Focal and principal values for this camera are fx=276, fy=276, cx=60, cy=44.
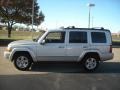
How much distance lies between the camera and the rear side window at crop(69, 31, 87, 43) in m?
11.6

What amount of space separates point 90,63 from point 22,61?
2.88 meters

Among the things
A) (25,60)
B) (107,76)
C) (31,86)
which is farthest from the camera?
(25,60)

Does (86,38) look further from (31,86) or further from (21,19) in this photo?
(21,19)

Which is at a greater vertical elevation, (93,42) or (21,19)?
(21,19)

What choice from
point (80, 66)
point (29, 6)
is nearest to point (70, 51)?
point (80, 66)

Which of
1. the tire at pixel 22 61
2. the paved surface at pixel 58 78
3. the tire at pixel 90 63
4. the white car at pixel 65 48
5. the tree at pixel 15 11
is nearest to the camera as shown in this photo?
the paved surface at pixel 58 78

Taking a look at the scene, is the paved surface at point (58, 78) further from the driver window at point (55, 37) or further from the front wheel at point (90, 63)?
the driver window at point (55, 37)

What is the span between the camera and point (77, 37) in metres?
11.7

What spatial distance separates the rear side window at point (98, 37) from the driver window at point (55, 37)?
51.2 inches

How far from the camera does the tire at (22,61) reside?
11.5m

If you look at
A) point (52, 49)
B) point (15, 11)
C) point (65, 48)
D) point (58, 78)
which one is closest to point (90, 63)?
point (65, 48)

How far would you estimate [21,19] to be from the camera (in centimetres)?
4006

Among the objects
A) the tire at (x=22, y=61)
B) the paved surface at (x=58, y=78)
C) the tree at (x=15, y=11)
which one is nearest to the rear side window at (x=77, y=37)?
the paved surface at (x=58, y=78)

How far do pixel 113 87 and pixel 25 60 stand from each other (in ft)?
14.0
